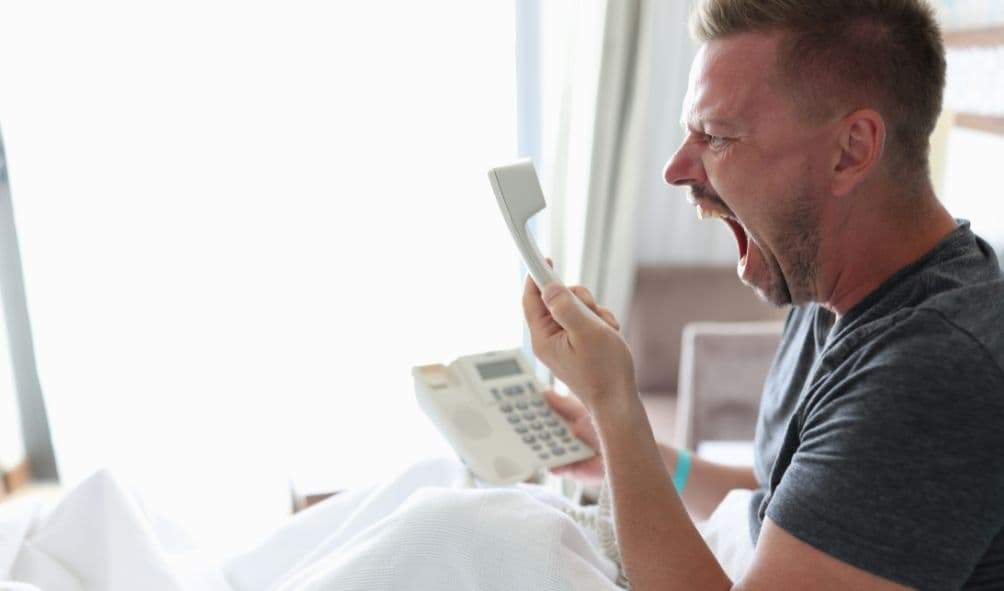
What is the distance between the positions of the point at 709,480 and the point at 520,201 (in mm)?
496

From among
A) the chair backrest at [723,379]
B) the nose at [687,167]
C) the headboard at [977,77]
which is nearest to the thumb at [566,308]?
the nose at [687,167]

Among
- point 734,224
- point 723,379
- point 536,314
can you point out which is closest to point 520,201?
point 536,314

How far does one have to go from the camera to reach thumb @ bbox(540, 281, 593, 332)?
3.00 feet

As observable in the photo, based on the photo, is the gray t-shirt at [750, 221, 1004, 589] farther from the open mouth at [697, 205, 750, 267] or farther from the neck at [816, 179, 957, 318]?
the open mouth at [697, 205, 750, 267]

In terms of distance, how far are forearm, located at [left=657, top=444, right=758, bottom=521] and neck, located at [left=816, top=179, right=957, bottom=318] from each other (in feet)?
1.44

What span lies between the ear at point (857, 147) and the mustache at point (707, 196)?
0.41 ft

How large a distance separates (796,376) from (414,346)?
3.56 feet

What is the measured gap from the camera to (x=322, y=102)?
1783 mm

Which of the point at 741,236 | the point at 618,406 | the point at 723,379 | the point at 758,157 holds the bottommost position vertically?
the point at 723,379

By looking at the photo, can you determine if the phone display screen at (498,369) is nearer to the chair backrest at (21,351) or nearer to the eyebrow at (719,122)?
the eyebrow at (719,122)

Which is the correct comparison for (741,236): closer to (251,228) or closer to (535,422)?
(535,422)

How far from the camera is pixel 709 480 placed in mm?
1222

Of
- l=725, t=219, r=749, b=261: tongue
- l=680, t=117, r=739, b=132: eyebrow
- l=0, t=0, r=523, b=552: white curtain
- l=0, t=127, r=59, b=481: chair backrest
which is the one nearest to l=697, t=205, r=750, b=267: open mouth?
l=725, t=219, r=749, b=261: tongue

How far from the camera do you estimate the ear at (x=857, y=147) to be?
0.81m
